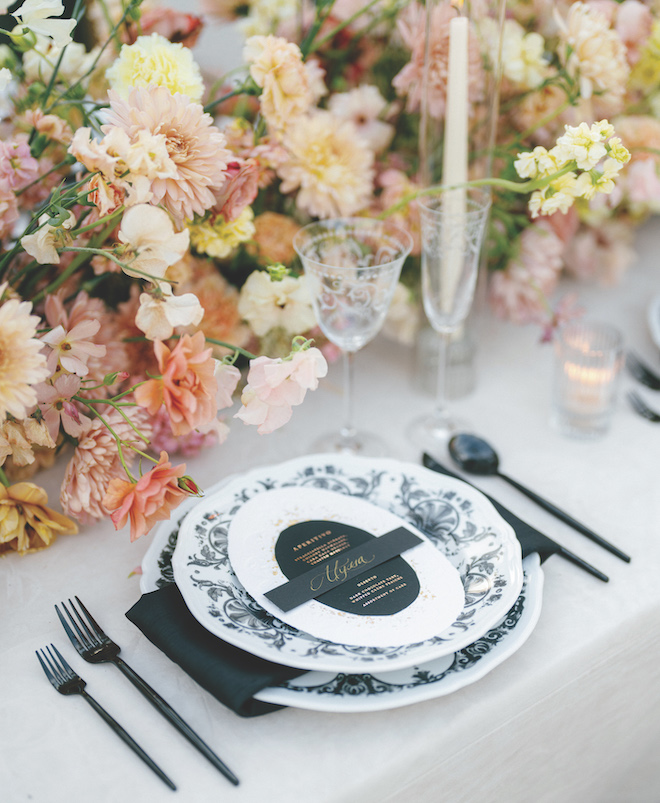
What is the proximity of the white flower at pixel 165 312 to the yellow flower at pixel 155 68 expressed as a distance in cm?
21

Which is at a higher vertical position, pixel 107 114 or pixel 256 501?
pixel 107 114

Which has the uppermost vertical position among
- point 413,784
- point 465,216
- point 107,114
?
point 107,114

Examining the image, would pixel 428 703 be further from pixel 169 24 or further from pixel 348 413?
pixel 169 24

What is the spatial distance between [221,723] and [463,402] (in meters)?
0.57

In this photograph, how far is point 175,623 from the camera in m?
0.59

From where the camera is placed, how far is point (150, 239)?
1.87 ft

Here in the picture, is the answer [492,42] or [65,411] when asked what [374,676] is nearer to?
[65,411]

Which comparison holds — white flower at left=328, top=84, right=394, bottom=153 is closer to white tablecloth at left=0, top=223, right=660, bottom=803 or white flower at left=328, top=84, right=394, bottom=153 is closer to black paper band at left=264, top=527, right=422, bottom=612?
white tablecloth at left=0, top=223, right=660, bottom=803

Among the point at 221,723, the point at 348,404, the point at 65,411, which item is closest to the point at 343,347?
the point at 348,404

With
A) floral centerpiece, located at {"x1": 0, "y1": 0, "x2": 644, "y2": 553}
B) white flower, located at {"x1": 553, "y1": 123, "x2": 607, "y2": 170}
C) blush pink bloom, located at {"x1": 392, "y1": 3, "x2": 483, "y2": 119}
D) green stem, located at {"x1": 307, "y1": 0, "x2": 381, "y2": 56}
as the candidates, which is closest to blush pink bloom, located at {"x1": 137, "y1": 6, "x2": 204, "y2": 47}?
floral centerpiece, located at {"x1": 0, "y1": 0, "x2": 644, "y2": 553}

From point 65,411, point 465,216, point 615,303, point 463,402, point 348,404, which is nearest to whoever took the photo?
point 65,411

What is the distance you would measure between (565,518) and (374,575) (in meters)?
0.24

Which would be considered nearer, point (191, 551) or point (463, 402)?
point (191, 551)

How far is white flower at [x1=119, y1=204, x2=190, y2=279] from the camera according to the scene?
0.56m
